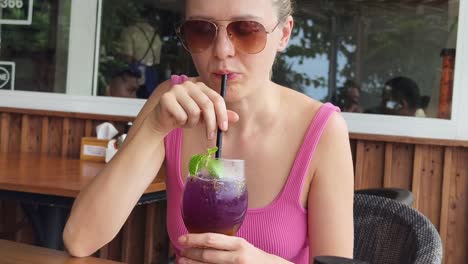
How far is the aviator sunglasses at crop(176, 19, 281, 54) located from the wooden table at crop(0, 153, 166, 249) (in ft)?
4.19

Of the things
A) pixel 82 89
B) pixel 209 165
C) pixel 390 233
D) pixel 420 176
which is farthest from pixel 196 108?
pixel 82 89

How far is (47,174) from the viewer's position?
307cm

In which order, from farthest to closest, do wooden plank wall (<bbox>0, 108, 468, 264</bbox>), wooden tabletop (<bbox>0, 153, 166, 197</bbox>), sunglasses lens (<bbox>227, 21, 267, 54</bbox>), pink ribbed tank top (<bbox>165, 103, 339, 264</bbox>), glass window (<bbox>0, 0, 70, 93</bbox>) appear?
1. glass window (<bbox>0, 0, 70, 93</bbox>)
2. wooden plank wall (<bbox>0, 108, 468, 264</bbox>)
3. wooden tabletop (<bbox>0, 153, 166, 197</bbox>)
4. pink ribbed tank top (<bbox>165, 103, 339, 264</bbox>)
5. sunglasses lens (<bbox>227, 21, 267, 54</bbox>)

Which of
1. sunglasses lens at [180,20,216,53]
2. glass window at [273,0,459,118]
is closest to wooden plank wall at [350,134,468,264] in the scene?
glass window at [273,0,459,118]

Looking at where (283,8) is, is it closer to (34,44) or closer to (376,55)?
(376,55)

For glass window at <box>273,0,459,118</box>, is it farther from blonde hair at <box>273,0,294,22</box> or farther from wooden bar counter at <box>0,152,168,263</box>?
blonde hair at <box>273,0,294,22</box>

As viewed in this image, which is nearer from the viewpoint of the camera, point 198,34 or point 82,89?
point 198,34

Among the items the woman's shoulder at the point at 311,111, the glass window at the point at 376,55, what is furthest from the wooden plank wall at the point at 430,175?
the woman's shoulder at the point at 311,111

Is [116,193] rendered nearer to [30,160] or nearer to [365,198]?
[365,198]

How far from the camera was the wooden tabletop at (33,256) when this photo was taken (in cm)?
138

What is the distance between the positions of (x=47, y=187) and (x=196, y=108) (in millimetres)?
1536

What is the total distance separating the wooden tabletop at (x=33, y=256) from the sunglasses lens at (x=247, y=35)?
0.60m

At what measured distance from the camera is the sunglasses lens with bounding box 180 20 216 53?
4.99 feet

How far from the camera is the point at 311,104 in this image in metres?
1.83
